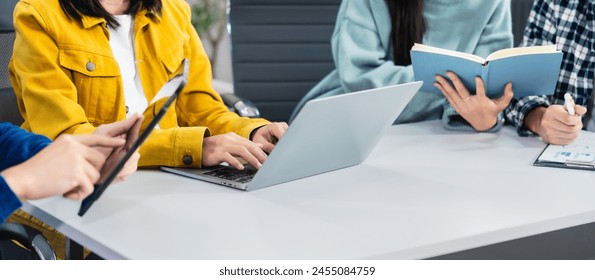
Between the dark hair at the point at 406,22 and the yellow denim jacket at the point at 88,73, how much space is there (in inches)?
21.2

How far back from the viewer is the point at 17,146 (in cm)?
115

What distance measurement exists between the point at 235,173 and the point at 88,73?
0.35 m

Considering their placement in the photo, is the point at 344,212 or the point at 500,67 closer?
the point at 344,212

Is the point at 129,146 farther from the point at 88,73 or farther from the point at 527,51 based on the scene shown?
the point at 527,51

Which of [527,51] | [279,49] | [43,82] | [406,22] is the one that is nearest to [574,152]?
[527,51]

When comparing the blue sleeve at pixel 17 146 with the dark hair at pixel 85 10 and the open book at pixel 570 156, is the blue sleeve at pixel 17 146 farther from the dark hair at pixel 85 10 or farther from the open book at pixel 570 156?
the open book at pixel 570 156

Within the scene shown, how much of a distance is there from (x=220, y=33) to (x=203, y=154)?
3051 millimetres

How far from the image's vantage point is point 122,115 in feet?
4.77

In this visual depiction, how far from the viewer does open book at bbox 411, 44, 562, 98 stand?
1.47 m

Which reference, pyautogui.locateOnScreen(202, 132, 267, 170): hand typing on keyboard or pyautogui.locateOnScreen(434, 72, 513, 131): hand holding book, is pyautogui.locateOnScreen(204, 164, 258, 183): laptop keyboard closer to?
pyautogui.locateOnScreen(202, 132, 267, 170): hand typing on keyboard

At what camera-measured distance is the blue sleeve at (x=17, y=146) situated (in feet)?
3.75

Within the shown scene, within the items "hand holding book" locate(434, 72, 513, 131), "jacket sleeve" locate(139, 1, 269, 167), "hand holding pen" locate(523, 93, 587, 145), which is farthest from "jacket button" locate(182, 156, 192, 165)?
"hand holding pen" locate(523, 93, 587, 145)

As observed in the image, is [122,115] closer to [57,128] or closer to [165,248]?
[57,128]
